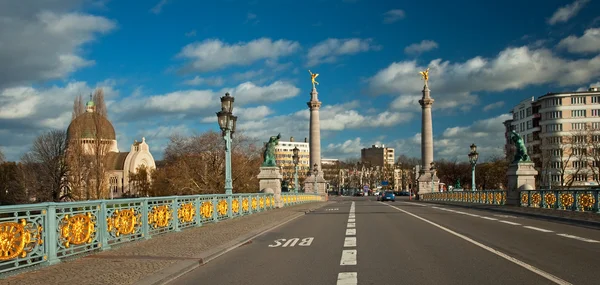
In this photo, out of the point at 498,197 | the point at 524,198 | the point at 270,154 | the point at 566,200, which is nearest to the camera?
the point at 566,200

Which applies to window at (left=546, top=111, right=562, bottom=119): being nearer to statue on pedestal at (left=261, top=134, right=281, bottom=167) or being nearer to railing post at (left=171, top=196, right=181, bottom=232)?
statue on pedestal at (left=261, top=134, right=281, bottom=167)

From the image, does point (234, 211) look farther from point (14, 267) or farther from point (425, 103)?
point (425, 103)

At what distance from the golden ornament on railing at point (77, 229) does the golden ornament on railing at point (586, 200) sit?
20.4m

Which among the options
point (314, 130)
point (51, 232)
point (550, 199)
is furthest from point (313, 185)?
point (51, 232)

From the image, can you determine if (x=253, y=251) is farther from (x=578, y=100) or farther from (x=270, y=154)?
(x=578, y=100)

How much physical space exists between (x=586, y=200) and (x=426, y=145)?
63.1 meters

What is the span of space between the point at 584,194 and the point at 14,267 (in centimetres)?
2280

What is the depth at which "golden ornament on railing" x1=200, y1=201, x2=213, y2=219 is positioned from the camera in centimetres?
2092

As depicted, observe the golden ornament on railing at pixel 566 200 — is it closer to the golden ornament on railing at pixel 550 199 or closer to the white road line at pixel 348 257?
A: the golden ornament on railing at pixel 550 199

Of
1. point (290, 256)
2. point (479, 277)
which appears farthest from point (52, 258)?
point (479, 277)

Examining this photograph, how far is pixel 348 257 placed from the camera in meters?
11.9

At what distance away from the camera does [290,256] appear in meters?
12.3

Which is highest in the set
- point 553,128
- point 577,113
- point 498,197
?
point 577,113

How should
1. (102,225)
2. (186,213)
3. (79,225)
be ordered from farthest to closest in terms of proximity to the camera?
(186,213) → (102,225) → (79,225)
